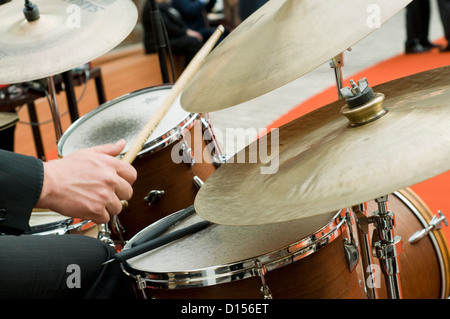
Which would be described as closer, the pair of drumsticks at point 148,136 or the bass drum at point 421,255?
the pair of drumsticks at point 148,136

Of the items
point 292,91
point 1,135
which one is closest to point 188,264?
point 1,135

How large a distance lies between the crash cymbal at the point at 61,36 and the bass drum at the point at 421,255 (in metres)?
0.81

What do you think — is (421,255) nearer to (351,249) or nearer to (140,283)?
(351,249)

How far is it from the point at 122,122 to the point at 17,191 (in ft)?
1.78

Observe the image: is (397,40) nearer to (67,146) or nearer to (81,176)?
(67,146)

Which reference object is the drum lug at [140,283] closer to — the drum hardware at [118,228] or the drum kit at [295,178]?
the drum kit at [295,178]

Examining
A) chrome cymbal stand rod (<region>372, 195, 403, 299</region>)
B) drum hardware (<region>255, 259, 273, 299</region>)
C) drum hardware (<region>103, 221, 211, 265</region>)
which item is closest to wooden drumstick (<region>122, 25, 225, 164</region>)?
drum hardware (<region>103, 221, 211, 265</region>)

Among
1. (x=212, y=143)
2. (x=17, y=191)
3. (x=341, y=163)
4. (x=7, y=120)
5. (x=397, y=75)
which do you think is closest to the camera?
(x=341, y=163)

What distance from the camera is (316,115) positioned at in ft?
3.46

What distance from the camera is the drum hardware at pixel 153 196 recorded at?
49.2 inches

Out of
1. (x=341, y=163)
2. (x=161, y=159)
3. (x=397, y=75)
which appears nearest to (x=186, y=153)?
(x=161, y=159)

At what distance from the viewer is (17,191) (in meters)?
0.89

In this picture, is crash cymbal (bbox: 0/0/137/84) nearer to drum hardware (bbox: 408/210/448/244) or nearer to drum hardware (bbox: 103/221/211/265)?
drum hardware (bbox: 103/221/211/265)

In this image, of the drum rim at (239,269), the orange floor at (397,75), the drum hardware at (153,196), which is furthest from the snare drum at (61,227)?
the orange floor at (397,75)
